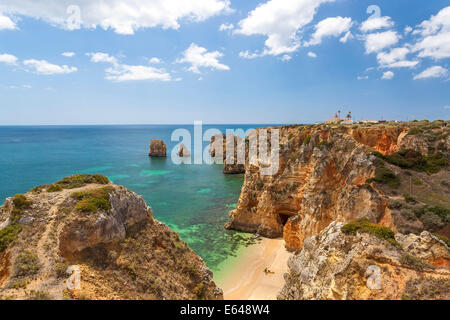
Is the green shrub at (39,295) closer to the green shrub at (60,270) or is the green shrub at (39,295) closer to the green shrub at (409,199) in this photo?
the green shrub at (60,270)

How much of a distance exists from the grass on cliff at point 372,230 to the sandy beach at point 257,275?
393 inches

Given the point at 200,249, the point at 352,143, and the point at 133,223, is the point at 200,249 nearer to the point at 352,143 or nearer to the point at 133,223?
the point at 133,223

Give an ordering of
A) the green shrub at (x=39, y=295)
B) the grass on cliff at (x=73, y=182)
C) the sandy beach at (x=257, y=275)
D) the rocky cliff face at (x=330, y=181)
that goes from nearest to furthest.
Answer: the green shrub at (x=39, y=295), the grass on cliff at (x=73, y=182), the rocky cliff face at (x=330, y=181), the sandy beach at (x=257, y=275)

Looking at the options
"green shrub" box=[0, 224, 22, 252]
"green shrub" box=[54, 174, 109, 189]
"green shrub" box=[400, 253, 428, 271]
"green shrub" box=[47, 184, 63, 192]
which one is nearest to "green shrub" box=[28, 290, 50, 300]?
"green shrub" box=[0, 224, 22, 252]

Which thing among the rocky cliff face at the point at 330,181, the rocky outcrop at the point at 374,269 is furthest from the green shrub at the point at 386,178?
the rocky outcrop at the point at 374,269

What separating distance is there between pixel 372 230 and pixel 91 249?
519 inches

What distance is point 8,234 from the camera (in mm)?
9602

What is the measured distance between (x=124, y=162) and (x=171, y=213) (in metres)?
49.5

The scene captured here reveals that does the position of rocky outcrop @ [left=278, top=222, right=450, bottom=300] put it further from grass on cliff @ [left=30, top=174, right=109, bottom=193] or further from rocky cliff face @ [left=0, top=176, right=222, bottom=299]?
grass on cliff @ [left=30, top=174, right=109, bottom=193]

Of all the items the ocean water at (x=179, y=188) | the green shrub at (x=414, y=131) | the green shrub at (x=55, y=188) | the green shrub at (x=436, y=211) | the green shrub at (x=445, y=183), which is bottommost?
the ocean water at (x=179, y=188)

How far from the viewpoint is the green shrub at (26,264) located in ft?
27.9

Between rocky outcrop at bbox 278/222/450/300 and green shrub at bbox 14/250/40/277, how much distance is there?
11.6 m

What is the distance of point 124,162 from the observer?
78062 millimetres
